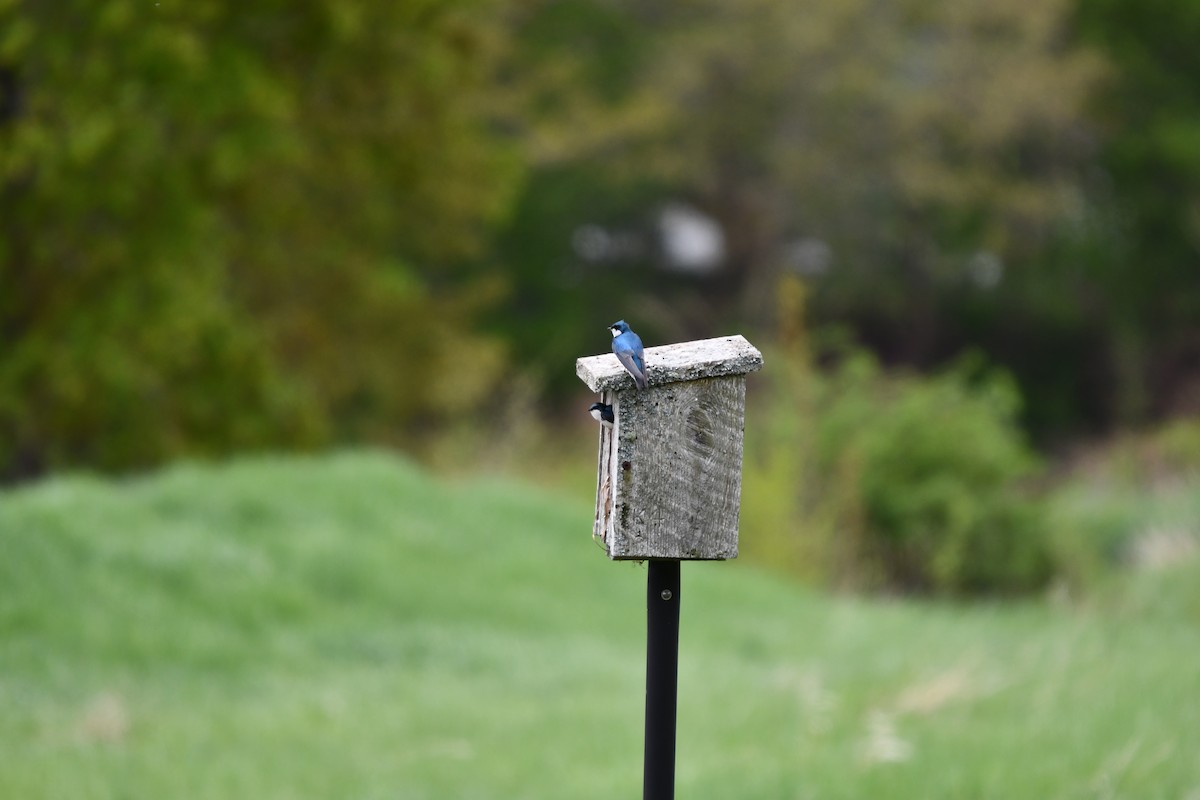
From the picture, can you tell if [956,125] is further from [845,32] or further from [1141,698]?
[1141,698]

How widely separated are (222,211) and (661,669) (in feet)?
40.4

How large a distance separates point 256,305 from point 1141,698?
37.8ft

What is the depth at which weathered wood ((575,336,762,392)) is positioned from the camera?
2.77 metres

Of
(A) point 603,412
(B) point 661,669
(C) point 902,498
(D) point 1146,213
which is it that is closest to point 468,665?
(B) point 661,669

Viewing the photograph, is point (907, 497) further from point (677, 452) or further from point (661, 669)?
point (677, 452)

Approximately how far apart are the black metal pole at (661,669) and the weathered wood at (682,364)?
398 millimetres

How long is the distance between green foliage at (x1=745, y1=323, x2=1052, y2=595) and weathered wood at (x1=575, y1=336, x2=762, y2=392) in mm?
8876

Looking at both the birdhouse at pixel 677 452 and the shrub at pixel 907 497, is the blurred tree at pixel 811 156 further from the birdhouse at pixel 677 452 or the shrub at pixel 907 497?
the birdhouse at pixel 677 452

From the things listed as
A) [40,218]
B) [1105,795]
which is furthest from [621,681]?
[40,218]

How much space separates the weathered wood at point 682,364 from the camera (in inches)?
109

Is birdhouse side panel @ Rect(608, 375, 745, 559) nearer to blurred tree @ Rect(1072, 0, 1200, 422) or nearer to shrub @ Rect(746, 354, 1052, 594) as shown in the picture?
shrub @ Rect(746, 354, 1052, 594)

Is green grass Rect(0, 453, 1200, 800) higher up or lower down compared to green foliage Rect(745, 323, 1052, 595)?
lower down

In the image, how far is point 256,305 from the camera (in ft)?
50.8

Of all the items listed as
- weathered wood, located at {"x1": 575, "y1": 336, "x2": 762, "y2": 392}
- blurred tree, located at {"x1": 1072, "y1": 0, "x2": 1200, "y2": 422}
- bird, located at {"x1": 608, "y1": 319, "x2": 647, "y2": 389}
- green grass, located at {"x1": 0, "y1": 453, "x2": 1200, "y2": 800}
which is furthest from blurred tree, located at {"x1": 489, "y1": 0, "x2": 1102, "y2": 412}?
bird, located at {"x1": 608, "y1": 319, "x2": 647, "y2": 389}
